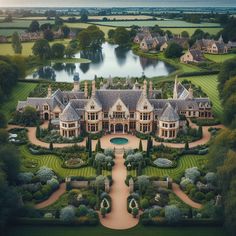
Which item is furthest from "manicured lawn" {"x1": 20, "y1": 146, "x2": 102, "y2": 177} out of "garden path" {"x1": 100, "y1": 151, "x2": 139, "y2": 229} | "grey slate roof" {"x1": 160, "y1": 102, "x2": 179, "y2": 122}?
"grey slate roof" {"x1": 160, "y1": 102, "x2": 179, "y2": 122}

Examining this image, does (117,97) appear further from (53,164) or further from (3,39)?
(3,39)

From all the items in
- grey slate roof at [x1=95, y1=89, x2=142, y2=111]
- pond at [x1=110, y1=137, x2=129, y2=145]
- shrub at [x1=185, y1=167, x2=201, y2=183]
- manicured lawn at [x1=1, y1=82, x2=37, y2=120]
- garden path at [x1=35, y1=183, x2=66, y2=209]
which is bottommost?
pond at [x1=110, y1=137, x2=129, y2=145]

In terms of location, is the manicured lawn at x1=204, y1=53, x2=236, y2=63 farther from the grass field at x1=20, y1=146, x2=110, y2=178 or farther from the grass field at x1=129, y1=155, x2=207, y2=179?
the grass field at x1=20, y1=146, x2=110, y2=178

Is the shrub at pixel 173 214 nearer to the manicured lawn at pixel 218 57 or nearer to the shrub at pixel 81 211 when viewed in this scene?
the shrub at pixel 81 211

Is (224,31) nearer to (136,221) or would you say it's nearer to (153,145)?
(153,145)

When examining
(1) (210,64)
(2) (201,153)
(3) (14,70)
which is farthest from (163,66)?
(2) (201,153)

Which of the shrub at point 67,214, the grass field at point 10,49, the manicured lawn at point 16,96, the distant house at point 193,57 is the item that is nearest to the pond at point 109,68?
the distant house at point 193,57

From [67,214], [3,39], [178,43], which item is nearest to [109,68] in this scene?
[178,43]
